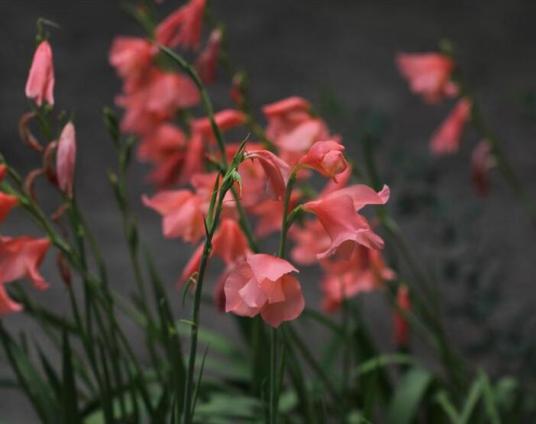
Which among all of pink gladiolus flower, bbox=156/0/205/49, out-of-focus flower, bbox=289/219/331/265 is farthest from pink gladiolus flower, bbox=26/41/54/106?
out-of-focus flower, bbox=289/219/331/265

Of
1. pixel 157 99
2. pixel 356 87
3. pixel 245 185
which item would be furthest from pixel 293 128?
pixel 356 87

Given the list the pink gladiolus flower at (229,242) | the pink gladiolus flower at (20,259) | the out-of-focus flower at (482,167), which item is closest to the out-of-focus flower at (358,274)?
the out-of-focus flower at (482,167)

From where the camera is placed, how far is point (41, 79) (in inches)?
52.3

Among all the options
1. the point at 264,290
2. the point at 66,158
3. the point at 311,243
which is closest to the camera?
the point at 264,290

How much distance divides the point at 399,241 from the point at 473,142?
117cm

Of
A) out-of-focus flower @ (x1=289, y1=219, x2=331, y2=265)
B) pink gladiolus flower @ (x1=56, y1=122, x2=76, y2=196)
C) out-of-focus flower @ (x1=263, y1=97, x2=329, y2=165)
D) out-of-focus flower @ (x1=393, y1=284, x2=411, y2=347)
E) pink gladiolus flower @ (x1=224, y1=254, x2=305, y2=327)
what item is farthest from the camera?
out-of-focus flower @ (x1=393, y1=284, x2=411, y2=347)

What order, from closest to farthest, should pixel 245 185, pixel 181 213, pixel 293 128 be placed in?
pixel 181 213 → pixel 245 185 → pixel 293 128

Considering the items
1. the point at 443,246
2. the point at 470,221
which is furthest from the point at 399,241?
the point at 443,246

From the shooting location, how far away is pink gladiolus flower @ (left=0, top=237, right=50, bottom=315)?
137cm

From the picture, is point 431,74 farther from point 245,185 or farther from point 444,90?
point 245,185

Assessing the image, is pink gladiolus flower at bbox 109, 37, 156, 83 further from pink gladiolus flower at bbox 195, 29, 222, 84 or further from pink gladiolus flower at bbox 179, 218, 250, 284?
pink gladiolus flower at bbox 179, 218, 250, 284

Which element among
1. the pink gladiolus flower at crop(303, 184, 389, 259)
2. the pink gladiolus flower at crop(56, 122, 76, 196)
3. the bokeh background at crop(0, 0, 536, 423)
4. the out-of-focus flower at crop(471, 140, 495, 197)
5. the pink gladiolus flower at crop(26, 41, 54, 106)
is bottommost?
the bokeh background at crop(0, 0, 536, 423)

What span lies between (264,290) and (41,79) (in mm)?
404

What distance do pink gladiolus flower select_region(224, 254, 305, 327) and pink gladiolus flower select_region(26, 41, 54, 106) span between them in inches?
14.2
